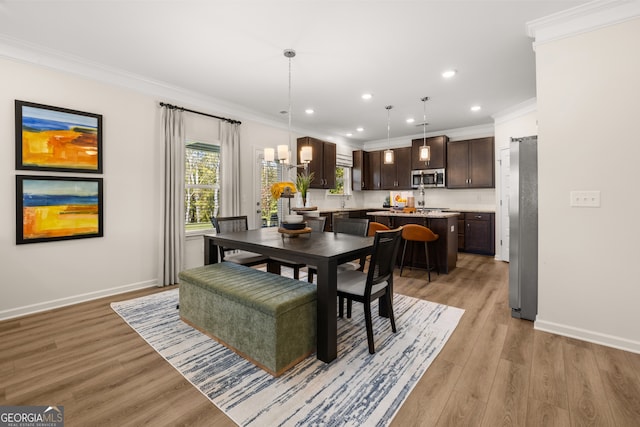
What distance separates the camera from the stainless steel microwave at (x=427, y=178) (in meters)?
6.49

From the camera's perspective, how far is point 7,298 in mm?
2867

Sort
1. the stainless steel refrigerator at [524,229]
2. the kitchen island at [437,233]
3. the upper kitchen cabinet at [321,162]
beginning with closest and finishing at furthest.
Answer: the stainless steel refrigerator at [524,229] < the kitchen island at [437,233] < the upper kitchen cabinet at [321,162]

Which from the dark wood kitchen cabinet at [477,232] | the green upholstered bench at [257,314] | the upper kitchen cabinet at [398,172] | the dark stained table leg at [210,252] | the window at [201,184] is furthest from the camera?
the upper kitchen cabinet at [398,172]

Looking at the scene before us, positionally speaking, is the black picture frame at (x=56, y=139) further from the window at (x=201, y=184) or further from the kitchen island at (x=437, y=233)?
the kitchen island at (x=437, y=233)

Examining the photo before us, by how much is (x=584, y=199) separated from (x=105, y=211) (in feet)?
16.2

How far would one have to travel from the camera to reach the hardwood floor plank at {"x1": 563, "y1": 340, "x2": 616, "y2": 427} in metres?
1.55

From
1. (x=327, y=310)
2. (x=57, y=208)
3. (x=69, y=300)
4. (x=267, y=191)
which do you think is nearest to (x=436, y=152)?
(x=267, y=191)

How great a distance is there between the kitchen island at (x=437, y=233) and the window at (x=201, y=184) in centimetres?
276

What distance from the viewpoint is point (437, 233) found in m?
4.48

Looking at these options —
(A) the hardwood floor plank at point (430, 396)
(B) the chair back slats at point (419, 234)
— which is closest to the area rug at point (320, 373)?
(A) the hardwood floor plank at point (430, 396)

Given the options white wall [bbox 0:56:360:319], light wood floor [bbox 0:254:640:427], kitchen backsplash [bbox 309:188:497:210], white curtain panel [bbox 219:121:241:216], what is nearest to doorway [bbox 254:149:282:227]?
white curtain panel [bbox 219:121:241:216]

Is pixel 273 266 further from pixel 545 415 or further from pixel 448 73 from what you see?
pixel 448 73

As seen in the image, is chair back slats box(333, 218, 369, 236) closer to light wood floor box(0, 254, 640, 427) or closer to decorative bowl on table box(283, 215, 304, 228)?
decorative bowl on table box(283, 215, 304, 228)

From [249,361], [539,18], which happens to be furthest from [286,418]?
[539,18]
